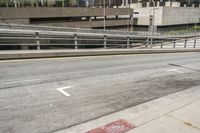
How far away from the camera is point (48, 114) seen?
5.41 metres

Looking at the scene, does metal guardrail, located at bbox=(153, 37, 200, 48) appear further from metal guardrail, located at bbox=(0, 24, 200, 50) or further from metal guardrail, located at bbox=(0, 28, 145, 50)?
metal guardrail, located at bbox=(0, 28, 145, 50)

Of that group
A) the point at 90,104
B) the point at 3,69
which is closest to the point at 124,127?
the point at 90,104

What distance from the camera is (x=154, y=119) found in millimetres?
5352

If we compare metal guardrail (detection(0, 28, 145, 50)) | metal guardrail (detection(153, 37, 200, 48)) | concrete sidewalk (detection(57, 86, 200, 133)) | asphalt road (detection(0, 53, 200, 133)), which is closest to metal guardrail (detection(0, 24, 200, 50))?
metal guardrail (detection(0, 28, 145, 50))

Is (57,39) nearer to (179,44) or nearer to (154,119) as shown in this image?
(154,119)

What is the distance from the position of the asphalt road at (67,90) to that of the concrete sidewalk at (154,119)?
0.31 metres

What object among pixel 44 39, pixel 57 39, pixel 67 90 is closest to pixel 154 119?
pixel 67 90

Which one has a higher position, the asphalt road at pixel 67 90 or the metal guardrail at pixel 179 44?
the asphalt road at pixel 67 90

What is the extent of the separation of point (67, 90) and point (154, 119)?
115 inches

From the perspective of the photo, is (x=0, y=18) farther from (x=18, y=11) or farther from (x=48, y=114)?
(x=48, y=114)

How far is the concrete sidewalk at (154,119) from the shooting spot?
4.87m

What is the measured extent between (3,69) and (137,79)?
209 inches

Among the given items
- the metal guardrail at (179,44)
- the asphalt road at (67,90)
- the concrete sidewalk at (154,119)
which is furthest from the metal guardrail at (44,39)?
the metal guardrail at (179,44)

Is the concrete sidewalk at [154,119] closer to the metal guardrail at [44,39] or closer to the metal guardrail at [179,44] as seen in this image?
the metal guardrail at [44,39]
